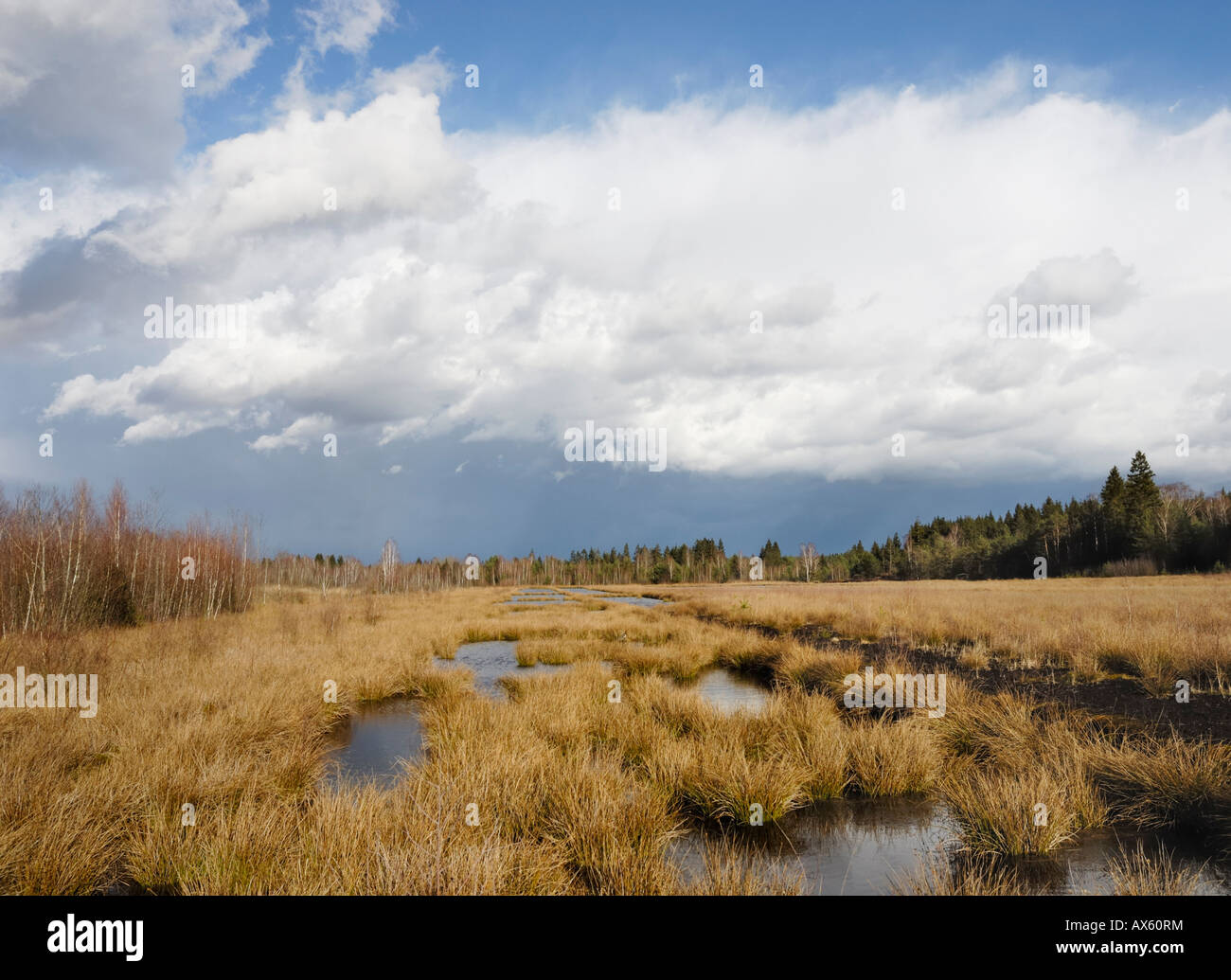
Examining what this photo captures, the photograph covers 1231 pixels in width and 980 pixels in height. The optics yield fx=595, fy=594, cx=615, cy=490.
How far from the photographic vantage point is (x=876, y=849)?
635 centimetres

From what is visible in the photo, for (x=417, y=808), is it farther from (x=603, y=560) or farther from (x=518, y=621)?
(x=603, y=560)

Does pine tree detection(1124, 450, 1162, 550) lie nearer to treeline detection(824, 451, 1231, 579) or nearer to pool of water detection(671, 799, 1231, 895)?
treeline detection(824, 451, 1231, 579)

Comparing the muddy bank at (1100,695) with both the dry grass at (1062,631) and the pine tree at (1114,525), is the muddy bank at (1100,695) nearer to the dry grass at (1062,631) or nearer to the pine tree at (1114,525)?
the dry grass at (1062,631)

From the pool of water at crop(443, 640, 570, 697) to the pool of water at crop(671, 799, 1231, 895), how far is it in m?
8.14

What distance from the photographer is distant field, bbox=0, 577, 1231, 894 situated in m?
5.09

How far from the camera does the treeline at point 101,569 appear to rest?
1858cm

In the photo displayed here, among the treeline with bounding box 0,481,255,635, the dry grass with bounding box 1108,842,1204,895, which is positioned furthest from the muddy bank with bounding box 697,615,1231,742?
the treeline with bounding box 0,481,255,635

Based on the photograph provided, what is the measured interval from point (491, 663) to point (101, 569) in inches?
634

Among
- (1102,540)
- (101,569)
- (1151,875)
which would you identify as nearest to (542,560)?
(1102,540)

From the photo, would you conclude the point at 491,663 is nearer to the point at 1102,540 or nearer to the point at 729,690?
the point at 729,690

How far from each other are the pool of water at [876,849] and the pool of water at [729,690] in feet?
12.5

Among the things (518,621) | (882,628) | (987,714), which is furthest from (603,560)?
(987,714)

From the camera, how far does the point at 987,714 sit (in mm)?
9398
